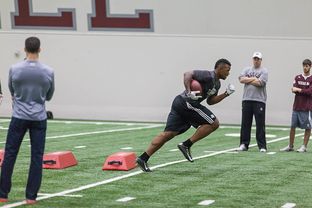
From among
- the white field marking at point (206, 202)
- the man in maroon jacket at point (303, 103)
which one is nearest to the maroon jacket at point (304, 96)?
the man in maroon jacket at point (303, 103)

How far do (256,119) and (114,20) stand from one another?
9.78 m

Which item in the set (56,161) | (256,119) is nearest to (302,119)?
(256,119)

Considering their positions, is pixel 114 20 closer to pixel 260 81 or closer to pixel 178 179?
pixel 260 81

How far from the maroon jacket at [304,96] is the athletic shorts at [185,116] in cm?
388

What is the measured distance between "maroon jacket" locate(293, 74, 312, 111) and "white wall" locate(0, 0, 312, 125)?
7.78 m

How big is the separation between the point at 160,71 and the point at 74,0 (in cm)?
335

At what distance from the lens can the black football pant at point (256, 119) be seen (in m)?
15.2

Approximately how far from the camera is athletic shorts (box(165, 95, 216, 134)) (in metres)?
11.6

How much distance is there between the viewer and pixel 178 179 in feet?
35.7

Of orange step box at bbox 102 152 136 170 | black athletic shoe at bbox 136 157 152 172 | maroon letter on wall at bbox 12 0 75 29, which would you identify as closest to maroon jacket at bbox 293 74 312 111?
orange step box at bbox 102 152 136 170

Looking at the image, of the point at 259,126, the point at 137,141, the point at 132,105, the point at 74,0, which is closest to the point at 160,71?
the point at 132,105

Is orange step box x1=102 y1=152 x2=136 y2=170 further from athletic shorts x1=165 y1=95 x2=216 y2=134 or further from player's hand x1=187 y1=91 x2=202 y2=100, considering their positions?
player's hand x1=187 y1=91 x2=202 y2=100

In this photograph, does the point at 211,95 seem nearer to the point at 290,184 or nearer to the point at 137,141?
the point at 290,184

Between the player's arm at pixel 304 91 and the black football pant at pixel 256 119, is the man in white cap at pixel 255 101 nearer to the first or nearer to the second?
the black football pant at pixel 256 119
